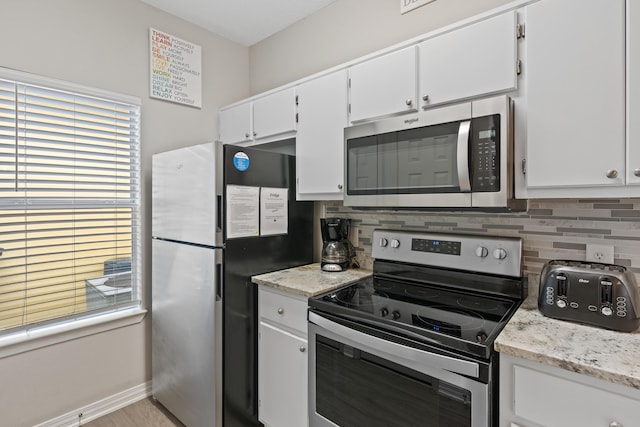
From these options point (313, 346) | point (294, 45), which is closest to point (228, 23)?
point (294, 45)

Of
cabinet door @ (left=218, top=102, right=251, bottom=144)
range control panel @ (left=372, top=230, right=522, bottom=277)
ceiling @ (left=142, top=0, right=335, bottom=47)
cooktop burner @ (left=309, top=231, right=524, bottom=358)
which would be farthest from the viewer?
cabinet door @ (left=218, top=102, right=251, bottom=144)

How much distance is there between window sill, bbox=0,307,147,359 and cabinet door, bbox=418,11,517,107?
2.24 metres

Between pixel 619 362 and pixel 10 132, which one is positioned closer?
pixel 619 362

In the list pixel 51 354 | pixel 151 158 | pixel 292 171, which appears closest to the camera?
pixel 51 354

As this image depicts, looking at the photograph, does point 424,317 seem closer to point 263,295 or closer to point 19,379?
point 263,295

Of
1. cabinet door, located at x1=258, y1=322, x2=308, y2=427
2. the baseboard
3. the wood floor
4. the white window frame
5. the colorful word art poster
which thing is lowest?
the wood floor

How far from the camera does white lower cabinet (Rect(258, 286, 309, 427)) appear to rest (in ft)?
5.41

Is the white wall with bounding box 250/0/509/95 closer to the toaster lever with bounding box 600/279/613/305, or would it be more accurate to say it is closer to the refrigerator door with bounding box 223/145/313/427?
the refrigerator door with bounding box 223/145/313/427

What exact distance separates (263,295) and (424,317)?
0.91m

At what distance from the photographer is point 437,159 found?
1457 mm

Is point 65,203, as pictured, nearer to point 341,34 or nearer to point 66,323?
point 66,323

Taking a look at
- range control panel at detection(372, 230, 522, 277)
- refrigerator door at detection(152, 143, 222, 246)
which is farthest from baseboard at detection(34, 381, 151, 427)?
range control panel at detection(372, 230, 522, 277)

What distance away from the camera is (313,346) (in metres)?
1.58

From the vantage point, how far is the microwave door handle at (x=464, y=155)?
1.33m
